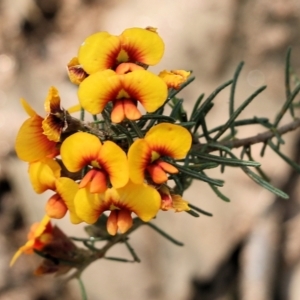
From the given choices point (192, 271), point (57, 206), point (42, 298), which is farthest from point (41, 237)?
point (42, 298)

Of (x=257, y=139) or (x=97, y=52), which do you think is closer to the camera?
(x=97, y=52)

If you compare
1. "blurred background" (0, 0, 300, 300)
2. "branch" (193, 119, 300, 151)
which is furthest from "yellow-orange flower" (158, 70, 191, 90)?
"blurred background" (0, 0, 300, 300)

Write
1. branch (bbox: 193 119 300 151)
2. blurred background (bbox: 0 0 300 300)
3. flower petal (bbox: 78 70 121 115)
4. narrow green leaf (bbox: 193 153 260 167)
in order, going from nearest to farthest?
flower petal (bbox: 78 70 121 115) < narrow green leaf (bbox: 193 153 260 167) < branch (bbox: 193 119 300 151) < blurred background (bbox: 0 0 300 300)

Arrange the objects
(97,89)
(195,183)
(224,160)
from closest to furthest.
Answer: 1. (97,89)
2. (224,160)
3. (195,183)

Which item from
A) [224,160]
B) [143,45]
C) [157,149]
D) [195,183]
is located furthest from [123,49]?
[195,183]

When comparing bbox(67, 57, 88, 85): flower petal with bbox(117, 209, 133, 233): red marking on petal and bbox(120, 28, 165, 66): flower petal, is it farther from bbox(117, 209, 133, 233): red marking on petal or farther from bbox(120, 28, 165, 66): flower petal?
bbox(117, 209, 133, 233): red marking on petal

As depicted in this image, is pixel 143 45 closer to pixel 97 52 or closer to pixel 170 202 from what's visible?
pixel 97 52

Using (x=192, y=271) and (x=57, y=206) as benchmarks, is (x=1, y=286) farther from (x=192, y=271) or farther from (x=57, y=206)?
(x=57, y=206)
